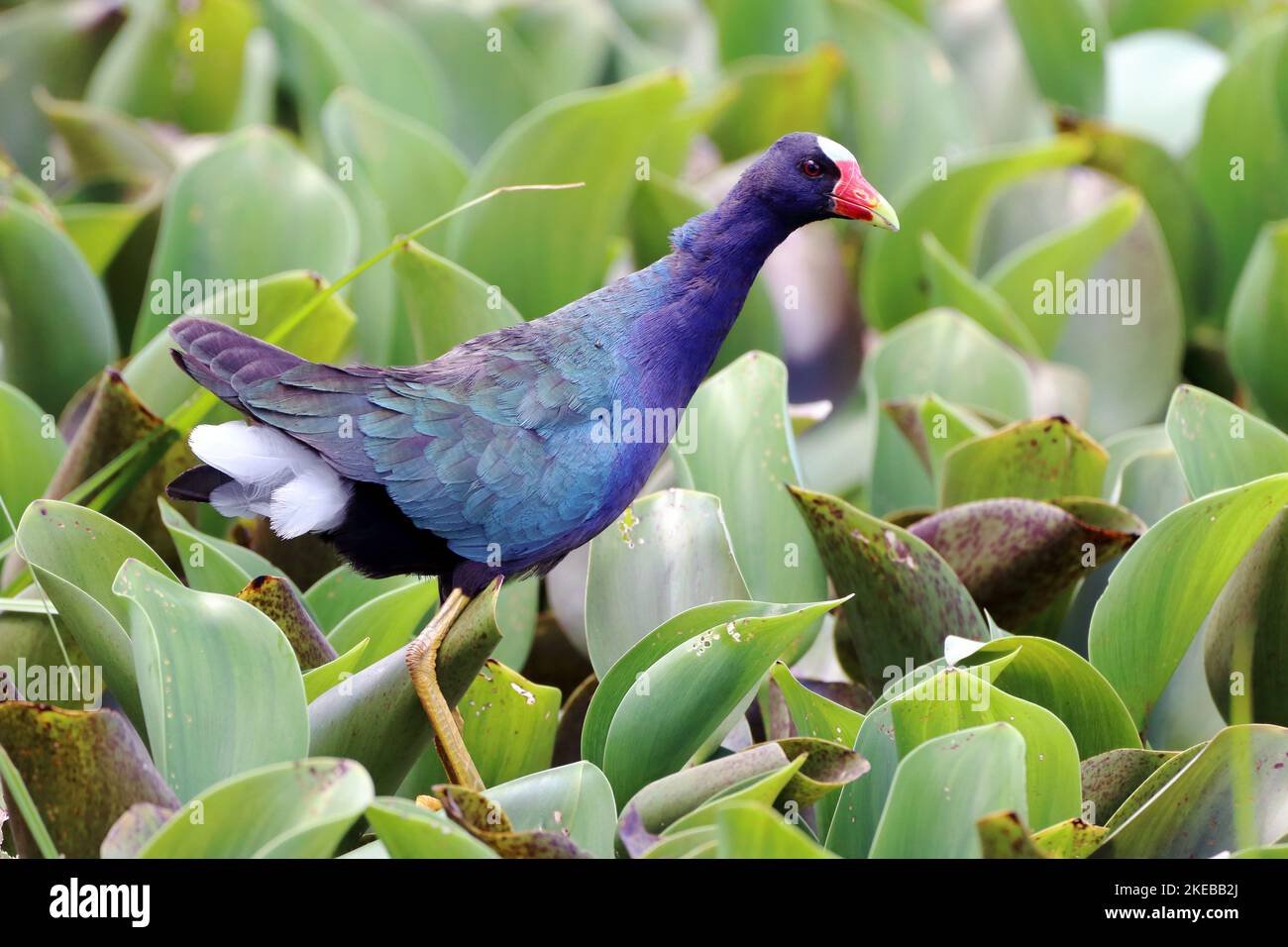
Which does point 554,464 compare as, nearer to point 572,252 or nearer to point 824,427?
point 572,252

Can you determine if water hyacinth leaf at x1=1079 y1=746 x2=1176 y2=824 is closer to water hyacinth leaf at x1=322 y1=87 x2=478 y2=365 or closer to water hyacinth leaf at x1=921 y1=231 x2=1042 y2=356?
water hyacinth leaf at x1=921 y1=231 x2=1042 y2=356

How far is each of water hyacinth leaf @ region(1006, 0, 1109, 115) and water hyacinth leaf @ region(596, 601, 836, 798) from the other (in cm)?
233

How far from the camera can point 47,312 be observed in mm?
2559

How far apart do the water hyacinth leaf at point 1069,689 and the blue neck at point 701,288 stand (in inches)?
20.3

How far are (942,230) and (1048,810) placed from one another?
5.51 feet

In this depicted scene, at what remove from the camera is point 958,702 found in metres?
1.59

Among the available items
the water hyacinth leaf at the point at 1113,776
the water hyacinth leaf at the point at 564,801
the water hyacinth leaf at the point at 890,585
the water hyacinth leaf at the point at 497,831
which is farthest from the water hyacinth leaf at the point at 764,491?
the water hyacinth leaf at the point at 497,831

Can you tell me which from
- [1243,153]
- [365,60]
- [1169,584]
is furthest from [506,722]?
[1243,153]

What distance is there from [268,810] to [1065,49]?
2.92 meters

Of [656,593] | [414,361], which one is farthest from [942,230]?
[656,593]

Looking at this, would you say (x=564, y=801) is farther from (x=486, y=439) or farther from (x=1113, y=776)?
(x=1113, y=776)
